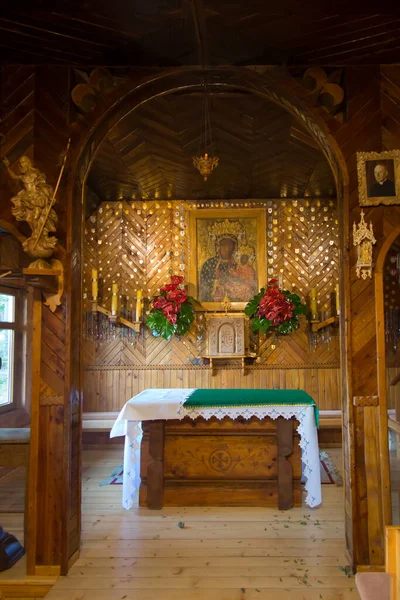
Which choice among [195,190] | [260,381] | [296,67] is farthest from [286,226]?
[296,67]

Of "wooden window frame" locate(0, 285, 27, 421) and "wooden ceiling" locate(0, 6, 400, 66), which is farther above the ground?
"wooden ceiling" locate(0, 6, 400, 66)

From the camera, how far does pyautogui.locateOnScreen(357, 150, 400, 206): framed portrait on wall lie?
366cm

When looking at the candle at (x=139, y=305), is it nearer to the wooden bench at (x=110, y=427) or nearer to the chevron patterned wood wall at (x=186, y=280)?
the chevron patterned wood wall at (x=186, y=280)

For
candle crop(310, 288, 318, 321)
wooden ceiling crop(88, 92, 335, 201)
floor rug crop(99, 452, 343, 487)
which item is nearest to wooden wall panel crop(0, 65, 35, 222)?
wooden ceiling crop(88, 92, 335, 201)

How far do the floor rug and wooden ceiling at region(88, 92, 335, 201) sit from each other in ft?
13.1

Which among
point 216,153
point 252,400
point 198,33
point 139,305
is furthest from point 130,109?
point 139,305

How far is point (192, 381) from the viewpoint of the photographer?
710 cm

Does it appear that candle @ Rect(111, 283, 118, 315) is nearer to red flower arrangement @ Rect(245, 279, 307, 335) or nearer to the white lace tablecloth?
red flower arrangement @ Rect(245, 279, 307, 335)

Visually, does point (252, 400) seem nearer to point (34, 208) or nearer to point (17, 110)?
point (34, 208)

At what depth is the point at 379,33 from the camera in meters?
3.38

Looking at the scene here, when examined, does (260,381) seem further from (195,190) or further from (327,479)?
(195,190)

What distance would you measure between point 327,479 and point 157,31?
520cm

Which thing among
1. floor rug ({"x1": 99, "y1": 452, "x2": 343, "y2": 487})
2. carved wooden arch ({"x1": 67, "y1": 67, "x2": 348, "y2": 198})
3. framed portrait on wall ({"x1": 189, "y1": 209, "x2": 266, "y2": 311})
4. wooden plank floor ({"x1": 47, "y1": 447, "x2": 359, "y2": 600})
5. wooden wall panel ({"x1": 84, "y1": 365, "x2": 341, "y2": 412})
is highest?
carved wooden arch ({"x1": 67, "y1": 67, "x2": 348, "y2": 198})

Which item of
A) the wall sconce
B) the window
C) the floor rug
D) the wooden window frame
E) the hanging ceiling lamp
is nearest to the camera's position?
the wall sconce
